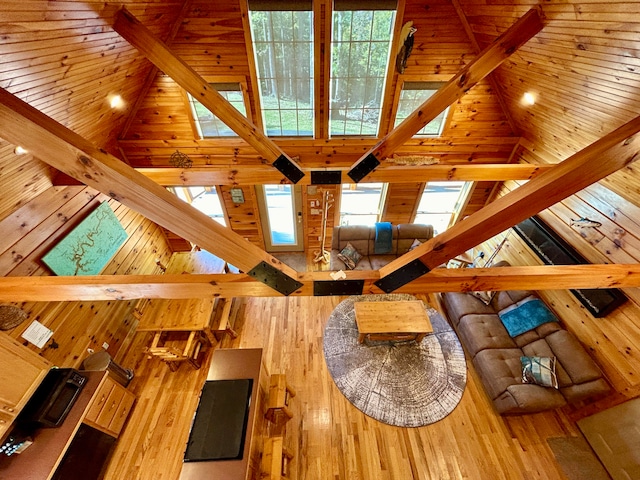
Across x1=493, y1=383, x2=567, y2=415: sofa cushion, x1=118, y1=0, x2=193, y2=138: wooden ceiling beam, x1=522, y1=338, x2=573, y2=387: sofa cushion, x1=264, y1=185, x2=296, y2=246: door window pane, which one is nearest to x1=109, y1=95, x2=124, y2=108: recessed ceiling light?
x1=118, y1=0, x2=193, y2=138: wooden ceiling beam

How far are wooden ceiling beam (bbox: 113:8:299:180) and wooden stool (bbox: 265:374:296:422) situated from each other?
7.91 ft

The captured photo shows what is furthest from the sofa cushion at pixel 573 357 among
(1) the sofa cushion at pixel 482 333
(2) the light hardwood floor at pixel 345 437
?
(2) the light hardwood floor at pixel 345 437

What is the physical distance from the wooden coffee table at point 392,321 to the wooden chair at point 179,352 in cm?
214

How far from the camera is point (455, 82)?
2.34 meters

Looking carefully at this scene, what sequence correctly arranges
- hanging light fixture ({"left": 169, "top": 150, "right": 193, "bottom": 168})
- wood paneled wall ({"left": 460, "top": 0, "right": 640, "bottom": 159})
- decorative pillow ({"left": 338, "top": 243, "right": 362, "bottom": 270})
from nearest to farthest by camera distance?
wood paneled wall ({"left": 460, "top": 0, "right": 640, "bottom": 159}) → hanging light fixture ({"left": 169, "top": 150, "right": 193, "bottom": 168}) → decorative pillow ({"left": 338, "top": 243, "right": 362, "bottom": 270})

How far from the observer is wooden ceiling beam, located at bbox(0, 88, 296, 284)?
3.18 ft

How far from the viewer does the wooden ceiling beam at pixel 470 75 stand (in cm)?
215

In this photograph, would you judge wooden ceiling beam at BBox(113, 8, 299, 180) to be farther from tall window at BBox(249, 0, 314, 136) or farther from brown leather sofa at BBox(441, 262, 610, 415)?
brown leather sofa at BBox(441, 262, 610, 415)

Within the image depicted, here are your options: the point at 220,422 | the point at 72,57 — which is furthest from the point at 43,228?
the point at 220,422

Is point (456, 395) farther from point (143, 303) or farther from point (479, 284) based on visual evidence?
point (143, 303)

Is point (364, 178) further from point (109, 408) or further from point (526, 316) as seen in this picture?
point (109, 408)

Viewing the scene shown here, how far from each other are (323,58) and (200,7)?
58.0 inches

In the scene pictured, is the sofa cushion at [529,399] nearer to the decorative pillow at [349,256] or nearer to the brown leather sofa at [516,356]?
the brown leather sofa at [516,356]

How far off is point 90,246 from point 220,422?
266 centimetres
